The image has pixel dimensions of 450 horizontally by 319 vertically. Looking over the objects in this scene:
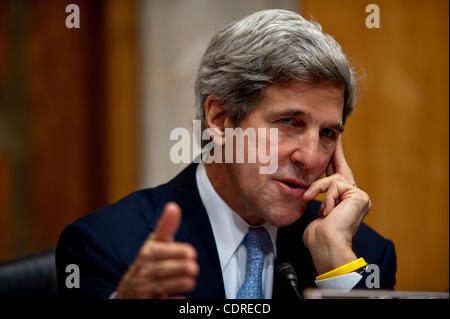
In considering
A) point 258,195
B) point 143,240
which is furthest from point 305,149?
point 143,240

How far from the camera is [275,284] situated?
150 centimetres

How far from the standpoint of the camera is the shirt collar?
149 cm

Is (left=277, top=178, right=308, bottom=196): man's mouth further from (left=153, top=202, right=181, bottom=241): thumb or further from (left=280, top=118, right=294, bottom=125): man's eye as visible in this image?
(left=153, top=202, right=181, bottom=241): thumb

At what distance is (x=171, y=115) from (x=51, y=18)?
3.14ft

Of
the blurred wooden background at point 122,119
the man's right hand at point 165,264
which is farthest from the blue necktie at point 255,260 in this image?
the blurred wooden background at point 122,119

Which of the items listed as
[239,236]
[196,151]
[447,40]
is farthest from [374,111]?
[239,236]

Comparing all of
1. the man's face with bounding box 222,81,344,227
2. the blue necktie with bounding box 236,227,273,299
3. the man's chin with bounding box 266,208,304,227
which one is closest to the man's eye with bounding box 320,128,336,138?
the man's face with bounding box 222,81,344,227

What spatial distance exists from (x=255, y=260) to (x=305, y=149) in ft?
1.10

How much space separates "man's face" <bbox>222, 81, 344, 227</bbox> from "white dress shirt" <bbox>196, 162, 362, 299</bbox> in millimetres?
100

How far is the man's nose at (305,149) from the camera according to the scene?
54.3 inches

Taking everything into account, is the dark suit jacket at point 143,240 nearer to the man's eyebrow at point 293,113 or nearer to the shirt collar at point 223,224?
the shirt collar at point 223,224

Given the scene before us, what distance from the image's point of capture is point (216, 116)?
1.50 metres
